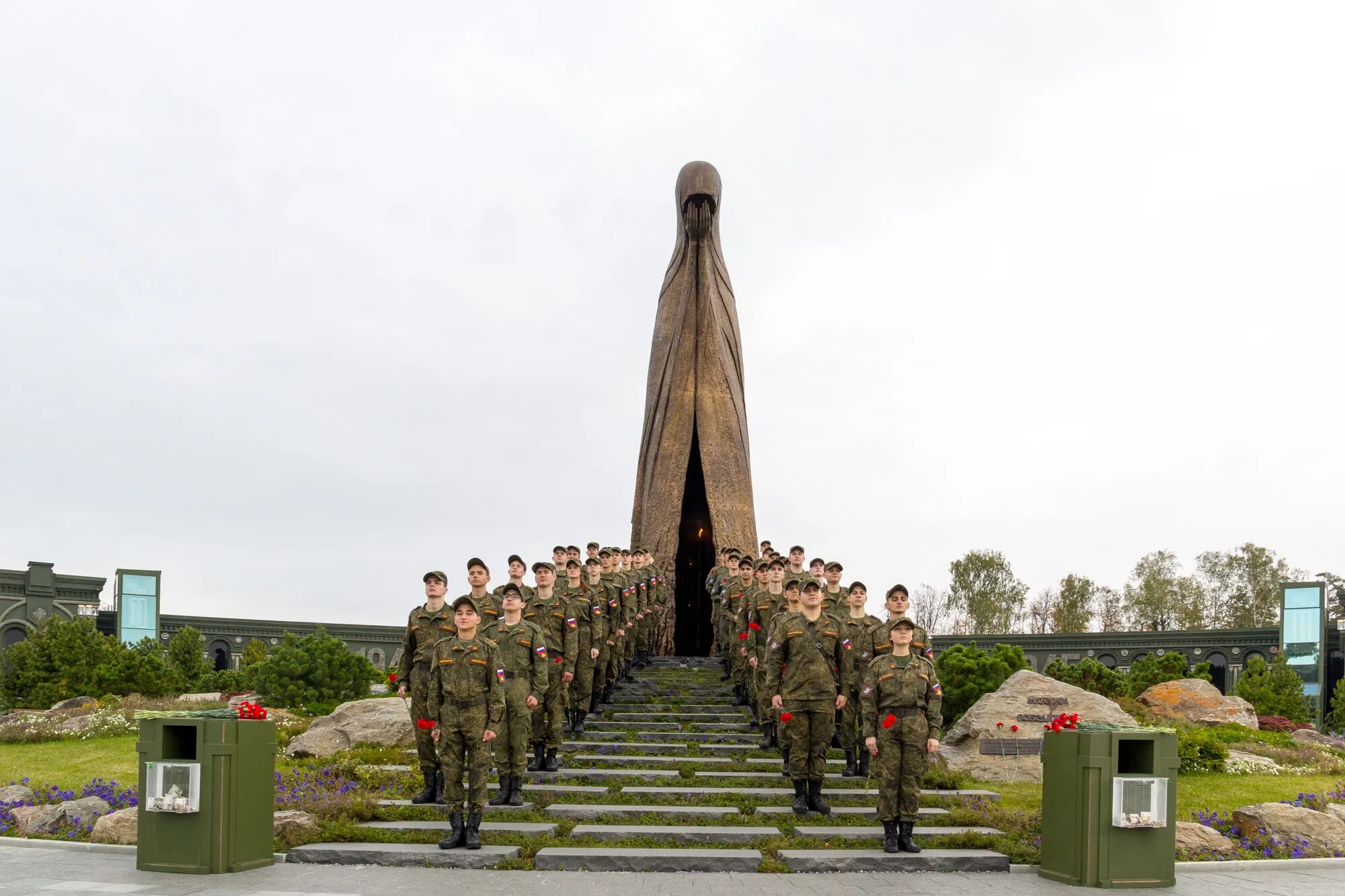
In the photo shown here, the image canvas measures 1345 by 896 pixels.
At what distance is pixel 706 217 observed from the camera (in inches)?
797

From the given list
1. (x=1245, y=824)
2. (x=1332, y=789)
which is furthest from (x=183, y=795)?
(x=1332, y=789)

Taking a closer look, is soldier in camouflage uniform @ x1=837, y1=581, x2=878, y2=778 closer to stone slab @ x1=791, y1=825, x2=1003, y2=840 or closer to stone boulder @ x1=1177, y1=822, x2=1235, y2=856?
stone slab @ x1=791, y1=825, x2=1003, y2=840

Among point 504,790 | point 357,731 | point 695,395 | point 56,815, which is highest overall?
point 695,395

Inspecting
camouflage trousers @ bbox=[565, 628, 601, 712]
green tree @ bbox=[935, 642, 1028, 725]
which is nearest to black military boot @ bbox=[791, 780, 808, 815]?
camouflage trousers @ bbox=[565, 628, 601, 712]

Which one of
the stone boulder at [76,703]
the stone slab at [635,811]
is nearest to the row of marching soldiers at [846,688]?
the stone slab at [635,811]

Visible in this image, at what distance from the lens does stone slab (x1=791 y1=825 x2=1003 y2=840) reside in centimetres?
830

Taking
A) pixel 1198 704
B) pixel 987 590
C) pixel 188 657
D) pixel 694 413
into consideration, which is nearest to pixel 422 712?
pixel 694 413

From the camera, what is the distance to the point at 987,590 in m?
47.7

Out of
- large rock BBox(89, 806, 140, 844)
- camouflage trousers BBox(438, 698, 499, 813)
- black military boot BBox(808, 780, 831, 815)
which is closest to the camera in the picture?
camouflage trousers BBox(438, 698, 499, 813)

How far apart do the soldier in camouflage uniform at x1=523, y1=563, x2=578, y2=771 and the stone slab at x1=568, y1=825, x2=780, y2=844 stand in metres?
1.95

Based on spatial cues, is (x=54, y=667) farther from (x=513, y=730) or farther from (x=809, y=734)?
(x=809, y=734)

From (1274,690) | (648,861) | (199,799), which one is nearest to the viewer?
(199,799)

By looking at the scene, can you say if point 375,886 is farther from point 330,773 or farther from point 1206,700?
point 1206,700

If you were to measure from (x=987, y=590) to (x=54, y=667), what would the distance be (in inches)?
1484
